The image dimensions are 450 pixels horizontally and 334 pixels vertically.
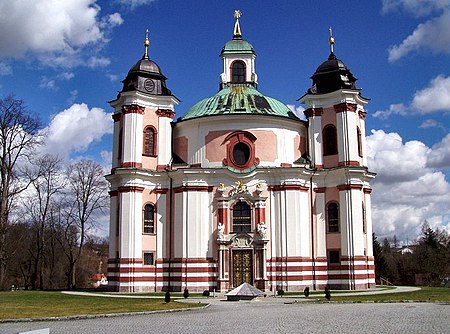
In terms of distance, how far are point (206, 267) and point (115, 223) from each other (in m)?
8.28

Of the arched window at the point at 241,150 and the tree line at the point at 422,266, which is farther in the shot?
the tree line at the point at 422,266

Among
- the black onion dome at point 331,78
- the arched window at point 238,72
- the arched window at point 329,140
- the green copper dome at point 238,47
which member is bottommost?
the arched window at point 329,140

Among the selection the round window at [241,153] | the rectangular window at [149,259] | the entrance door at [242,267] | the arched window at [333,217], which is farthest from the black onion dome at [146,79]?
the arched window at [333,217]

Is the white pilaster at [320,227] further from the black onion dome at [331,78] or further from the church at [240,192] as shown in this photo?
the black onion dome at [331,78]

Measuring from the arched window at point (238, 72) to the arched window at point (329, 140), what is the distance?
11.1 meters

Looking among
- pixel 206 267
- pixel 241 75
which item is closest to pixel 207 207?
pixel 206 267

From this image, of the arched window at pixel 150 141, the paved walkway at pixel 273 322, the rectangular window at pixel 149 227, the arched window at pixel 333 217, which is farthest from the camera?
the arched window at pixel 150 141

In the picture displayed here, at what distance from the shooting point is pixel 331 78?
45.5 metres

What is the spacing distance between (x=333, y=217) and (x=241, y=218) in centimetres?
729

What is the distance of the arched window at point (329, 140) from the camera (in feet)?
146

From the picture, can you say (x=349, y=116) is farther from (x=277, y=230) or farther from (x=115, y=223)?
(x=115, y=223)

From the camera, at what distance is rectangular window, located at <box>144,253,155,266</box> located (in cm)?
4278

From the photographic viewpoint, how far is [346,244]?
137 feet

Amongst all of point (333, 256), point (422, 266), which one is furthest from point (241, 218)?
point (422, 266)
